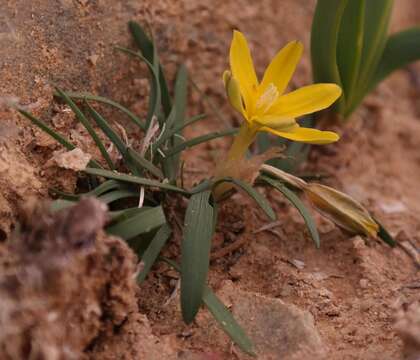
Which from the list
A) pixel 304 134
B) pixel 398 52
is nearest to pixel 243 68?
pixel 304 134

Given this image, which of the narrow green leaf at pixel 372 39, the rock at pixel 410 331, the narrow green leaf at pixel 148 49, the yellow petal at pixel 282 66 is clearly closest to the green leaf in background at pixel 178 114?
the narrow green leaf at pixel 148 49

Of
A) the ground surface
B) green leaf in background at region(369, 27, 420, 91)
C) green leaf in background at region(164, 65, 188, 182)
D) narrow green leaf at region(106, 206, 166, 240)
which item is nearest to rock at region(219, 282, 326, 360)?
the ground surface

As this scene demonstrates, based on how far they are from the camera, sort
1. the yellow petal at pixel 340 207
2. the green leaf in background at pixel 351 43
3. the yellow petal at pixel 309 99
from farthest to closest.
→ the green leaf in background at pixel 351 43, the yellow petal at pixel 340 207, the yellow petal at pixel 309 99

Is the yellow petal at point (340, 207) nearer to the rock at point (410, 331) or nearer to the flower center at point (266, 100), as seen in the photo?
the flower center at point (266, 100)

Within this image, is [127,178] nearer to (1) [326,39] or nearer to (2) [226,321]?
(2) [226,321]

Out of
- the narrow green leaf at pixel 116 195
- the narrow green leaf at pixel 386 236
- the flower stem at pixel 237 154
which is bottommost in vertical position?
the narrow green leaf at pixel 386 236

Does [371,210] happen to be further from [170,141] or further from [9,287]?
[9,287]
